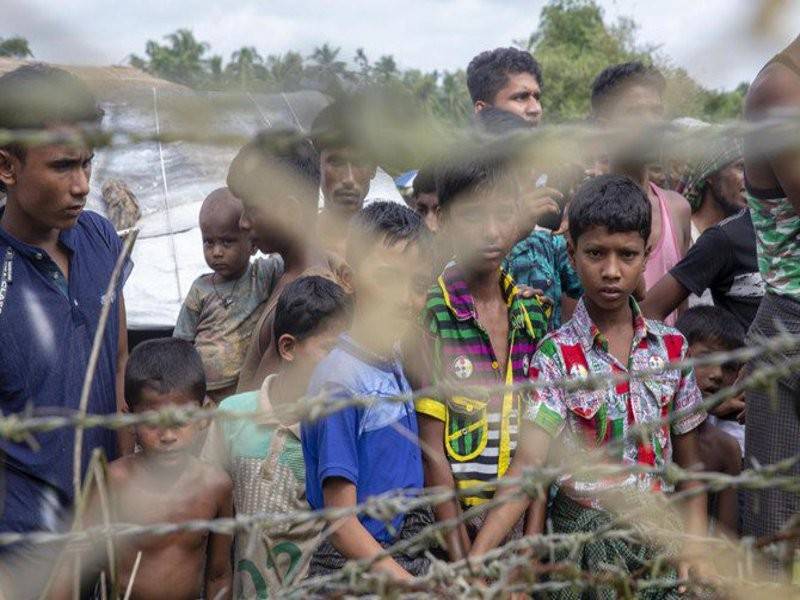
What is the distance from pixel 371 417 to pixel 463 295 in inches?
16.0

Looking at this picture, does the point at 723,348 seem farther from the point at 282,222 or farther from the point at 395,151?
the point at 395,151

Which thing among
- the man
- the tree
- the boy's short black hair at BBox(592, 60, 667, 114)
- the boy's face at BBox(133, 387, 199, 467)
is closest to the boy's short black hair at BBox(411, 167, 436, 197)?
the boy's short black hair at BBox(592, 60, 667, 114)

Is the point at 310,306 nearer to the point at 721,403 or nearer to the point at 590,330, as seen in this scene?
the point at 590,330

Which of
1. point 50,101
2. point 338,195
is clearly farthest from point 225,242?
point 50,101

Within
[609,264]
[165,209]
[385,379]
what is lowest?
[385,379]

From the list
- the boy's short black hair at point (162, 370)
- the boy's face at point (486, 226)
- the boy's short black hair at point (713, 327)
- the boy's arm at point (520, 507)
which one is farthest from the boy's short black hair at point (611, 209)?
the boy's short black hair at point (162, 370)

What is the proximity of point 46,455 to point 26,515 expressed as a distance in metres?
0.12

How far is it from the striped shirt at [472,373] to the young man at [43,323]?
0.71 meters

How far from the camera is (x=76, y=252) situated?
2436 mm

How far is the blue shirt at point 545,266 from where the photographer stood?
2.79m

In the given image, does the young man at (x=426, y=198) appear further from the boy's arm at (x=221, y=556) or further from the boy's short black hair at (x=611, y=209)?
the boy's arm at (x=221, y=556)

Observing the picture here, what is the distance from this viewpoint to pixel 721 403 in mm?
2830

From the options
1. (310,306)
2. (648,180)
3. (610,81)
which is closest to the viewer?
(310,306)

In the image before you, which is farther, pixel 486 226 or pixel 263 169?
pixel 486 226
